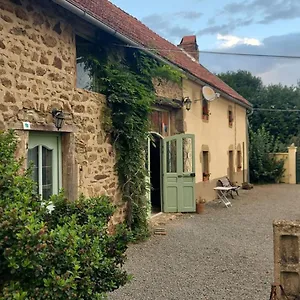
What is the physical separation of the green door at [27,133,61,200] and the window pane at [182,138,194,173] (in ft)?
17.5

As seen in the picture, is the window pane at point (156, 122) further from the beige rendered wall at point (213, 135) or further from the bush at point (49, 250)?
the bush at point (49, 250)

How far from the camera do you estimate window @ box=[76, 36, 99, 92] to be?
6973mm

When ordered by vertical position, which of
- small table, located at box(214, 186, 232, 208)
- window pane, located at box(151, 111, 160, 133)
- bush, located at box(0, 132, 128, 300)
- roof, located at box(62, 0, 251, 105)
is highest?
roof, located at box(62, 0, 251, 105)

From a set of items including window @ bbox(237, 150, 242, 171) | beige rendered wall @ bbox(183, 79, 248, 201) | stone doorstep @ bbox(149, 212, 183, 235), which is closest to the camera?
stone doorstep @ bbox(149, 212, 183, 235)

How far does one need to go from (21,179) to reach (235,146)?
52.8ft

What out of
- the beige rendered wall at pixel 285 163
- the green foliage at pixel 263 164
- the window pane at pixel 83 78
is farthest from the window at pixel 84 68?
the beige rendered wall at pixel 285 163

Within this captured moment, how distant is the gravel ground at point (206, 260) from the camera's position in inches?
195

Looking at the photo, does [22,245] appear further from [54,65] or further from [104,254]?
[54,65]

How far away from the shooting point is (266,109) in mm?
28766

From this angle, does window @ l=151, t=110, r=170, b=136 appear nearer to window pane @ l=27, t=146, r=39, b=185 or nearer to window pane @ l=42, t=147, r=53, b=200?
window pane @ l=42, t=147, r=53, b=200

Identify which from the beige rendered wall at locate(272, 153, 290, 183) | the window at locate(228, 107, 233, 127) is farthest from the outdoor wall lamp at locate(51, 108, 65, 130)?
the beige rendered wall at locate(272, 153, 290, 183)

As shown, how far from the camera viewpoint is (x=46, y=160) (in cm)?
617

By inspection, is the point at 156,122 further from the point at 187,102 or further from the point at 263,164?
the point at 263,164

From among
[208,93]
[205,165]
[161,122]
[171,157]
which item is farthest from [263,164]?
[161,122]
